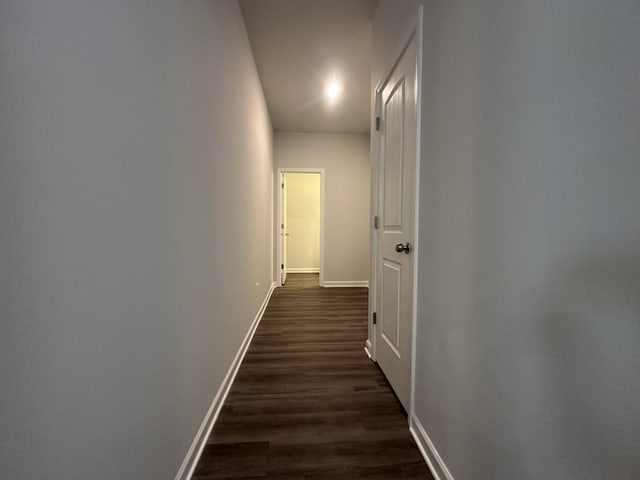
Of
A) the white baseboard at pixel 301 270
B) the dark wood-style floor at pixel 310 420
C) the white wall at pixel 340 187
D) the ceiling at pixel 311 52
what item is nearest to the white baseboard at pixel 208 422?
the dark wood-style floor at pixel 310 420

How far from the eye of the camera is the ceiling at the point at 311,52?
2078 millimetres

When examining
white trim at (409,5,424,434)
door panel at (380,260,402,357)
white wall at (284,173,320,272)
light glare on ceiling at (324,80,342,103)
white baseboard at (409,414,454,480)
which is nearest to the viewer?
white baseboard at (409,414,454,480)

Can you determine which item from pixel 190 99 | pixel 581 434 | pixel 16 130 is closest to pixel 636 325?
pixel 581 434

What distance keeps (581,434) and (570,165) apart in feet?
1.84

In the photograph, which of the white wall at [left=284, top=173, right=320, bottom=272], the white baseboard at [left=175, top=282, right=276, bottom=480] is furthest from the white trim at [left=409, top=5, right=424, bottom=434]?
the white wall at [left=284, top=173, right=320, bottom=272]

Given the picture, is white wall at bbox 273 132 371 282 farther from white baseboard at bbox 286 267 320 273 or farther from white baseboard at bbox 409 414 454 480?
white baseboard at bbox 409 414 454 480

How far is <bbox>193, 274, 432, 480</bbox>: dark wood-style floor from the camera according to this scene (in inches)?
45.3

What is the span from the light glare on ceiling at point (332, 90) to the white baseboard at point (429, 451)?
327 cm

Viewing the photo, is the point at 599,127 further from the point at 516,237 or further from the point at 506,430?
the point at 506,430

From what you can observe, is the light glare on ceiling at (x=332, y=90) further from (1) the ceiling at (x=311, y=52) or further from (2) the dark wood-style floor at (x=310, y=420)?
(2) the dark wood-style floor at (x=310, y=420)

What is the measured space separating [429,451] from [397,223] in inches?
44.6

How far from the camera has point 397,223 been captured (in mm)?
1624

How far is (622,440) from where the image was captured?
19.1 inches

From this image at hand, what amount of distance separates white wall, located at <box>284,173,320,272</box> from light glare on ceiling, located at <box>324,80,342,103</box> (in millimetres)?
3105
